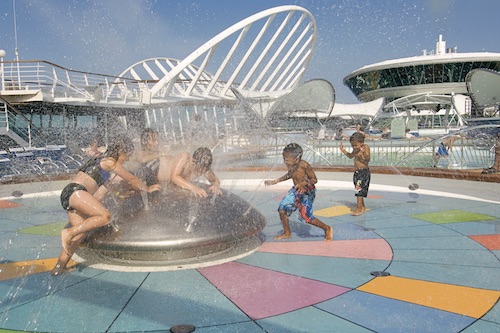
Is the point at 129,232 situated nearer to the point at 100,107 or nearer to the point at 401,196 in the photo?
the point at 401,196

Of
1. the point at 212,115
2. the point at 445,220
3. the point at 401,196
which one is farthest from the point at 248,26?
the point at 445,220

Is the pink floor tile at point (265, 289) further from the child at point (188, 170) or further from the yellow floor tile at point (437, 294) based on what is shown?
the child at point (188, 170)

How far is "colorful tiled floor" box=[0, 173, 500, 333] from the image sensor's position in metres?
3.48

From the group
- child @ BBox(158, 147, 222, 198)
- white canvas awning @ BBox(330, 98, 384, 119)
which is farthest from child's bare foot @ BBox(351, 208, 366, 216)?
white canvas awning @ BBox(330, 98, 384, 119)

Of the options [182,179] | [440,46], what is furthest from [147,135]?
[440,46]

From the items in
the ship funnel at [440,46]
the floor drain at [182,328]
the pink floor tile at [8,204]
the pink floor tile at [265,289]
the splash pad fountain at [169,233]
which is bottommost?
the pink floor tile at [8,204]

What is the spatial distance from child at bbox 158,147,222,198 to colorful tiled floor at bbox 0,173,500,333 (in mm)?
1045

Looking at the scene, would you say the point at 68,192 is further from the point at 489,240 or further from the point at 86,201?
the point at 489,240

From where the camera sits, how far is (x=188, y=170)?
5.57 metres

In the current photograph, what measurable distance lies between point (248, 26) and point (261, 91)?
55.3 ft

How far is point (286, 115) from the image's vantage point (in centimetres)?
6381

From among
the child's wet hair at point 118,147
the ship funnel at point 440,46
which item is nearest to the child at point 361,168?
the child's wet hair at point 118,147

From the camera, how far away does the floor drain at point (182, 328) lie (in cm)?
332

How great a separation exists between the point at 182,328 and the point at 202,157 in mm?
2484
